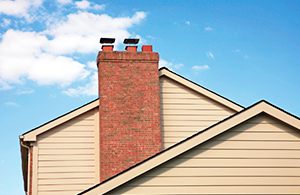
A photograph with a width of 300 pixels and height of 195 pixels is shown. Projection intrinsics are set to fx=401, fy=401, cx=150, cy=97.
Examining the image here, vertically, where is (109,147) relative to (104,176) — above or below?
above

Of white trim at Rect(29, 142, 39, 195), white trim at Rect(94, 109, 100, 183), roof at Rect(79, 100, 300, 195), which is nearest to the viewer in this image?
roof at Rect(79, 100, 300, 195)

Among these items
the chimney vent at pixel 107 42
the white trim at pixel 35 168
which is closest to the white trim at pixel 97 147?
the white trim at pixel 35 168

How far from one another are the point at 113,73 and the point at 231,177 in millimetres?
5560

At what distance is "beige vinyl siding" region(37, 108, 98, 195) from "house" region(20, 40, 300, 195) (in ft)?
0.10

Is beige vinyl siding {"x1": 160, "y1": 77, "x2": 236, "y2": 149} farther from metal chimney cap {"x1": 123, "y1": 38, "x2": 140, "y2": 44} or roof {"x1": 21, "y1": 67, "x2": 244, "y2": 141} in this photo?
metal chimney cap {"x1": 123, "y1": 38, "x2": 140, "y2": 44}

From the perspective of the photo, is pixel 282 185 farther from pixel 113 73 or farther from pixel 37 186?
pixel 37 186

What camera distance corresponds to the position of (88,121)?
1315 centimetres

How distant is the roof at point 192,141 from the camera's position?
787 cm

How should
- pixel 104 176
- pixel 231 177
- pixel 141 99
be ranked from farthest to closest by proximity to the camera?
1. pixel 141 99
2. pixel 104 176
3. pixel 231 177

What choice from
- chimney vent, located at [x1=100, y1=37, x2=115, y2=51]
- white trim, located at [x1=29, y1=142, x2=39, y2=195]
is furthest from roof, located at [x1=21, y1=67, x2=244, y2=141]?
chimney vent, located at [x1=100, y1=37, x2=115, y2=51]

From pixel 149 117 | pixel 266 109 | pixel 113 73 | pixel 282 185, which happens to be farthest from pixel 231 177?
pixel 113 73

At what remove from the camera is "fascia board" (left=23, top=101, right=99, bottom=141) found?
1263 cm

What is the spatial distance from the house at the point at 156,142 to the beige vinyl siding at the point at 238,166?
21 millimetres

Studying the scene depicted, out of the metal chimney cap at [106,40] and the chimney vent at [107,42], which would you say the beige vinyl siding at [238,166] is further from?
the metal chimney cap at [106,40]
